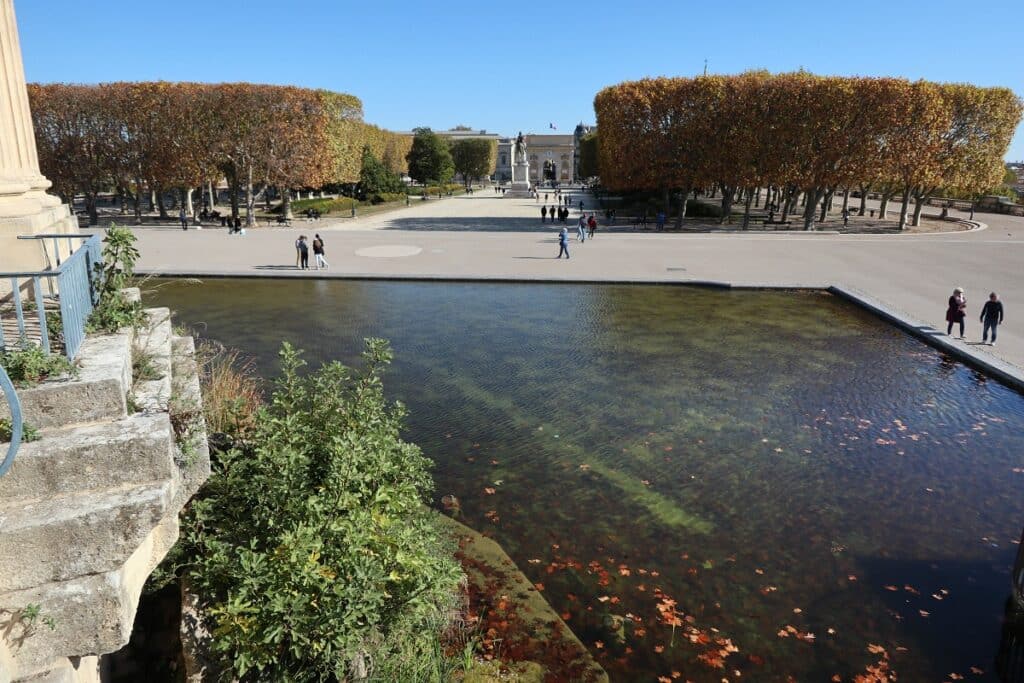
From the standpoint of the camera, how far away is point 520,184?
289ft

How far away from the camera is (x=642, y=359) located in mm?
12977

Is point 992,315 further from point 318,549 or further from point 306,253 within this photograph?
point 306,253

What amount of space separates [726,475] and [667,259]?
1854 cm

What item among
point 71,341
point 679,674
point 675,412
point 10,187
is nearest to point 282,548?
point 71,341

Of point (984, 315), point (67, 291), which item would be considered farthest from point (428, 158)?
point (67, 291)

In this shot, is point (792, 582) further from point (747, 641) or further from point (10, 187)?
point (10, 187)

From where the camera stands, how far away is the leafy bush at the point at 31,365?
13.4 ft

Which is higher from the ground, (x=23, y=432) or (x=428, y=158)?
(x=428, y=158)

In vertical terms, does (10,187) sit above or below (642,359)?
above

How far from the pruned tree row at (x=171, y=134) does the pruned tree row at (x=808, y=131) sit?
1848 cm

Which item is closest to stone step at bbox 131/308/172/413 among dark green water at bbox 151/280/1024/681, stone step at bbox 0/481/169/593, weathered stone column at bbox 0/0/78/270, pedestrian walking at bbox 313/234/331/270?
stone step at bbox 0/481/169/593

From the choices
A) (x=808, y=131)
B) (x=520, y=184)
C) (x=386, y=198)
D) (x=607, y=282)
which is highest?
(x=808, y=131)

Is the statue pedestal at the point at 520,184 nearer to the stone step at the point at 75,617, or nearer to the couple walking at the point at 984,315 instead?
the couple walking at the point at 984,315

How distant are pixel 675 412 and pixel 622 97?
32.2 metres
